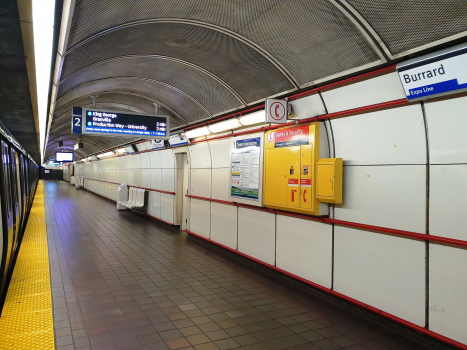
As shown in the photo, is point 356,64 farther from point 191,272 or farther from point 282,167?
point 191,272

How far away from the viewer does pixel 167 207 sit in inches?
427

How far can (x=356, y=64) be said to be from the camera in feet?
12.8

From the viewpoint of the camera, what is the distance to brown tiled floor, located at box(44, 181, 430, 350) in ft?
11.2

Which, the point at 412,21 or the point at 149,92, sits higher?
the point at 149,92

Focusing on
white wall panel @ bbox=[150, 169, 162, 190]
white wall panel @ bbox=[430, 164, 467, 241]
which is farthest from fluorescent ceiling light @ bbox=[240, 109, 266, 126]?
white wall panel @ bbox=[150, 169, 162, 190]

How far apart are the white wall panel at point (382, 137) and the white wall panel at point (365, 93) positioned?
15 centimetres

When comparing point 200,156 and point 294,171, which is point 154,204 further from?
point 294,171

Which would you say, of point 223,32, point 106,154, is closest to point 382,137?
point 223,32

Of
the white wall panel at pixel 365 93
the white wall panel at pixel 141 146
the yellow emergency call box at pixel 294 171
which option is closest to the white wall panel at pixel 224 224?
the yellow emergency call box at pixel 294 171

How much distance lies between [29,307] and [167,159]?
24.2 feet

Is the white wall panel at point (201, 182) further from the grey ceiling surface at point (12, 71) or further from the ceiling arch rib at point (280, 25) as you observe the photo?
the grey ceiling surface at point (12, 71)

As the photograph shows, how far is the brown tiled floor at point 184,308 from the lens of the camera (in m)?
3.41

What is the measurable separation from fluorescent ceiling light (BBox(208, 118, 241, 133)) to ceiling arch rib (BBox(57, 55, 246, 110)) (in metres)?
0.32

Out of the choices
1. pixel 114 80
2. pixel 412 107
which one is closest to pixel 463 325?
pixel 412 107
